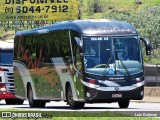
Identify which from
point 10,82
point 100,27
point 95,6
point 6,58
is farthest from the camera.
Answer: point 95,6

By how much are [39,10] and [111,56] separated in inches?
1661

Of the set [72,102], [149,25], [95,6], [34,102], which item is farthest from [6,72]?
[95,6]

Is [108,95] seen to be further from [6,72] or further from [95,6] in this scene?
[95,6]

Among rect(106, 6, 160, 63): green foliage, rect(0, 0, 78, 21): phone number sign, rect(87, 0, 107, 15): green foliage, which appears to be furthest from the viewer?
rect(87, 0, 107, 15): green foliage

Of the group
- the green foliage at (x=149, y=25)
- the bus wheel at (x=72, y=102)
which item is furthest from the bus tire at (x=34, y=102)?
the green foliage at (x=149, y=25)

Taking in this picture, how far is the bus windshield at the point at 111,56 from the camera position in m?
28.0

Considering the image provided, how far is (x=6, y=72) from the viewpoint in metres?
38.5

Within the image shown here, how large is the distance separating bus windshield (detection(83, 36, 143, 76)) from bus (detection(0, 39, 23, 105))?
10639 mm

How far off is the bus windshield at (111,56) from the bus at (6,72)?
10639mm

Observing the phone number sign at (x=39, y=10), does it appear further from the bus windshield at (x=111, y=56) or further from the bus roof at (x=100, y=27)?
the bus windshield at (x=111, y=56)

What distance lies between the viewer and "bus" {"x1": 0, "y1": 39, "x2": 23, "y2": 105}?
3828 cm

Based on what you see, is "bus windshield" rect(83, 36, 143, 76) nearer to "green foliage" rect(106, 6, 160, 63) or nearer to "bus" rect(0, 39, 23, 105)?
"bus" rect(0, 39, 23, 105)

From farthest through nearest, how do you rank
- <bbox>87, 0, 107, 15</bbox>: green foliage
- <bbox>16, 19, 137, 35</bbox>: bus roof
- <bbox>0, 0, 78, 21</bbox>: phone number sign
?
<bbox>87, 0, 107, 15</bbox>: green foliage < <bbox>0, 0, 78, 21</bbox>: phone number sign < <bbox>16, 19, 137, 35</bbox>: bus roof

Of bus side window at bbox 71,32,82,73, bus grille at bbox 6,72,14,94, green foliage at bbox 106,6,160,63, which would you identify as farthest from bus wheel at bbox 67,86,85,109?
green foliage at bbox 106,6,160,63
